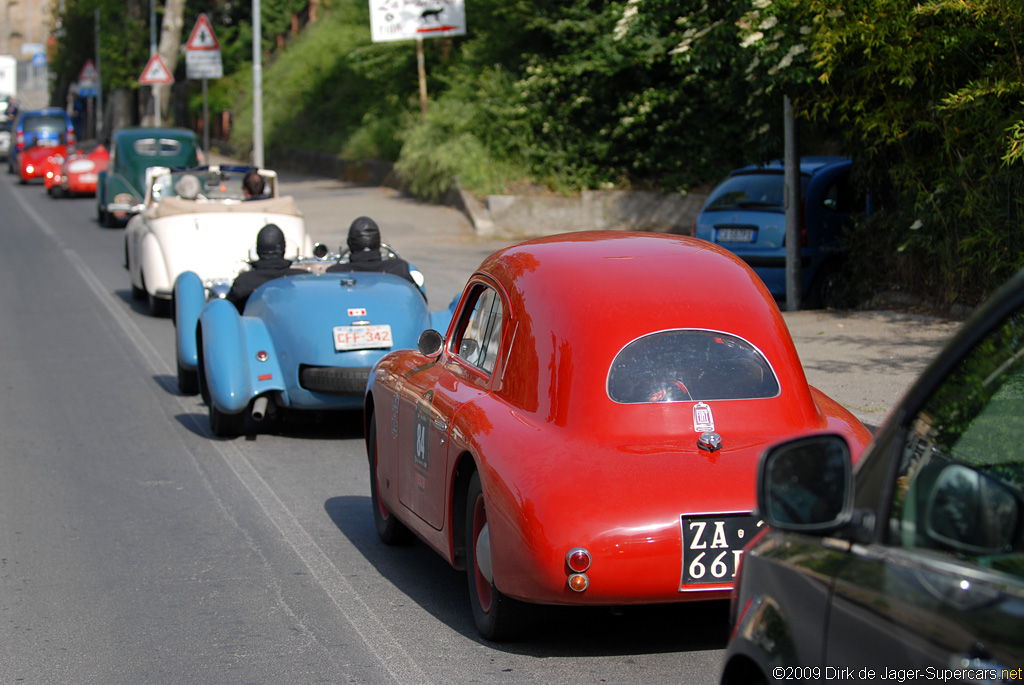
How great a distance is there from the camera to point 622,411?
15.9 ft

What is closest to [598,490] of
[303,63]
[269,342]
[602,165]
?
[269,342]

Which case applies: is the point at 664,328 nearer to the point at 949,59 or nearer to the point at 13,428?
the point at 13,428

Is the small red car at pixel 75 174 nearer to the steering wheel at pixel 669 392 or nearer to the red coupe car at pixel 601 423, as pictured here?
the red coupe car at pixel 601 423

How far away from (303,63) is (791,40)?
93.3ft

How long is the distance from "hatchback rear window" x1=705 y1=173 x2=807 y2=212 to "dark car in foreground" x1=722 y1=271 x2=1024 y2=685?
11.4 metres

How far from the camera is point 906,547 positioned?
244 centimetres

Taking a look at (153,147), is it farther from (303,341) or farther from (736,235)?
(303,341)

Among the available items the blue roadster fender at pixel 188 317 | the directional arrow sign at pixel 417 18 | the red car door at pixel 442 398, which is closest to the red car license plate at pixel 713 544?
the red car door at pixel 442 398

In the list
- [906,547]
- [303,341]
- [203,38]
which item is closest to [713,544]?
[906,547]

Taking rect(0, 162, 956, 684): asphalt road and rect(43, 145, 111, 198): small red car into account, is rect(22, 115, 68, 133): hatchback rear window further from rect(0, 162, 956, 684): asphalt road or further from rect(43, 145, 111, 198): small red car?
rect(0, 162, 956, 684): asphalt road

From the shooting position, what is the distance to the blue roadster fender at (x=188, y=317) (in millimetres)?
9977

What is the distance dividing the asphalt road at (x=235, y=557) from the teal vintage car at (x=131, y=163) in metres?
12.6

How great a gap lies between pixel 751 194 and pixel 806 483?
12082mm

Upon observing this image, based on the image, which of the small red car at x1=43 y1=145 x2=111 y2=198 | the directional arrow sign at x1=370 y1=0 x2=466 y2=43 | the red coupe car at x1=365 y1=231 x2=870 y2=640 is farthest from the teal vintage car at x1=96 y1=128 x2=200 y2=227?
the red coupe car at x1=365 y1=231 x2=870 y2=640
